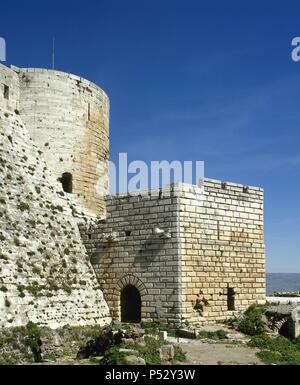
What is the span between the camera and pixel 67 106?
22.3 metres

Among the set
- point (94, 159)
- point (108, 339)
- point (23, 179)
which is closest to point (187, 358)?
point (108, 339)

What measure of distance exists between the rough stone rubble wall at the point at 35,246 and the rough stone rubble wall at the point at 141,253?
541mm

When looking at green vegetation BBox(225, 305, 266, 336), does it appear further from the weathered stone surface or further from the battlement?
the battlement

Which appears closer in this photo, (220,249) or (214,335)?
(214,335)

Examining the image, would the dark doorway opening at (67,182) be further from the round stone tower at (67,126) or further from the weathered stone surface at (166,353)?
the weathered stone surface at (166,353)

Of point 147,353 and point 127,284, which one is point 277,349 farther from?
point 127,284

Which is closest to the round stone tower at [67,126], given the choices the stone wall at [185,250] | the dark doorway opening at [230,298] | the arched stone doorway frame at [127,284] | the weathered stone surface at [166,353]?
the stone wall at [185,250]

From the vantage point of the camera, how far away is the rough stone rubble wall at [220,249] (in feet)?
57.7

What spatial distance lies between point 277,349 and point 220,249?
4869 mm

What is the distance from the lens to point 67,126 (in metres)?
22.1

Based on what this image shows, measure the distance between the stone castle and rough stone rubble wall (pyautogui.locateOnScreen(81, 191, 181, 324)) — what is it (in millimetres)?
35

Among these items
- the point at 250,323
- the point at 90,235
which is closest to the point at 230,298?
the point at 250,323
